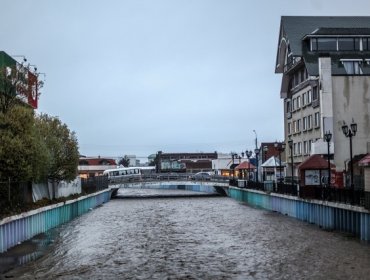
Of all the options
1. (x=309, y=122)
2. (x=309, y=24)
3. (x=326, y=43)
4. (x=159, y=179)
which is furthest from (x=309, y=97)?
(x=159, y=179)

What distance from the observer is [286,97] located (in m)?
83.5

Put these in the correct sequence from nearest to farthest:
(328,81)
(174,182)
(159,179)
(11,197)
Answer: (11,197), (328,81), (174,182), (159,179)

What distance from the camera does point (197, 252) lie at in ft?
95.5

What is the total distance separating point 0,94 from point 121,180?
231ft

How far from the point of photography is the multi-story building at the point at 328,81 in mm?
Result: 67125

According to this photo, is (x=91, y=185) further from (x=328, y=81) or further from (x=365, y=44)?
(x=365, y=44)

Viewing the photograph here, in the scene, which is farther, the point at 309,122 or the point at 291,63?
the point at 291,63

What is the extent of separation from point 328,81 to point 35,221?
43107 mm

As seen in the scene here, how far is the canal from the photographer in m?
23.0

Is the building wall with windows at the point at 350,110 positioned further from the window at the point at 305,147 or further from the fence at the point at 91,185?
the fence at the point at 91,185

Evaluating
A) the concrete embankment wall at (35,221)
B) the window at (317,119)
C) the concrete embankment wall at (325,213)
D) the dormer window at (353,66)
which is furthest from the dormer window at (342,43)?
the concrete embankment wall at (35,221)

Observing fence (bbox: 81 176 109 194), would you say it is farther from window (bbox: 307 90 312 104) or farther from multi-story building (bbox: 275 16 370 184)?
window (bbox: 307 90 312 104)

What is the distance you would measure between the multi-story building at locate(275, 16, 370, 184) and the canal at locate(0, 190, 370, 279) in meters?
26.0

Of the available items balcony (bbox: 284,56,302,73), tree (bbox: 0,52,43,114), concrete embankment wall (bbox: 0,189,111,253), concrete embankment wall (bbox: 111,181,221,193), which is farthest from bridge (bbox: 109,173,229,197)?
tree (bbox: 0,52,43,114)
